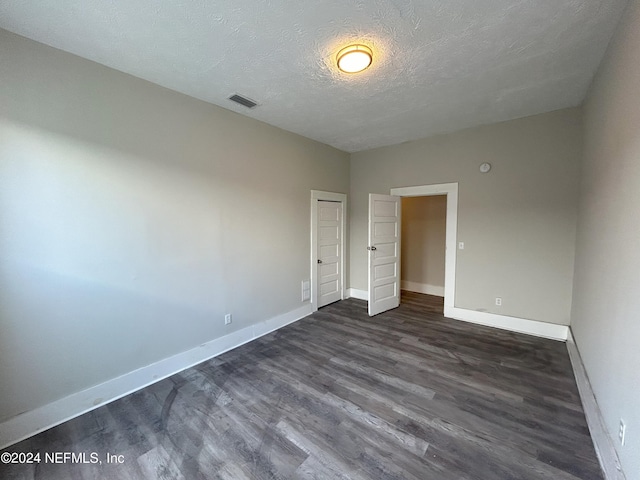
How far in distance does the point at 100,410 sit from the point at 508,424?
3.19 m

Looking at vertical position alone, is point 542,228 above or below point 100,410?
above

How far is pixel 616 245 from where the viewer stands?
1597 millimetres

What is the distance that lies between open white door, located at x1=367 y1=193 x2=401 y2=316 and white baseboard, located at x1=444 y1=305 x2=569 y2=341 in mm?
929

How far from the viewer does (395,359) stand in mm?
2754

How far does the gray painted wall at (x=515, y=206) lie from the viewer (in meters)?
3.06

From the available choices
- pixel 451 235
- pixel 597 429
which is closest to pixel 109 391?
pixel 597 429

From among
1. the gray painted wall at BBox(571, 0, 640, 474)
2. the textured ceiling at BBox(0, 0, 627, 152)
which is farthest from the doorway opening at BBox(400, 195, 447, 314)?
the gray painted wall at BBox(571, 0, 640, 474)

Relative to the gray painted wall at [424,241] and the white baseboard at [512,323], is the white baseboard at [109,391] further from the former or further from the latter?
the gray painted wall at [424,241]

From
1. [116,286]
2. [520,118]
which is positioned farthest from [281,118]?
[520,118]

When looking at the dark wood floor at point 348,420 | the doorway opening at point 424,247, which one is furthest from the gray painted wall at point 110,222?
the doorway opening at point 424,247

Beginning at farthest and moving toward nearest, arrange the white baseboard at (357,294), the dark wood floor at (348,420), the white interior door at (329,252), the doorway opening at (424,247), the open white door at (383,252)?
the doorway opening at (424,247) < the white baseboard at (357,294) < the white interior door at (329,252) < the open white door at (383,252) < the dark wood floor at (348,420)

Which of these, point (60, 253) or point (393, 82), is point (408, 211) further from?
point (60, 253)

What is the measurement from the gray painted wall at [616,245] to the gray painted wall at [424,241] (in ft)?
9.53

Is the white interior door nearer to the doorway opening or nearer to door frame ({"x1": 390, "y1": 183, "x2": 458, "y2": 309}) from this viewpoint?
the doorway opening
